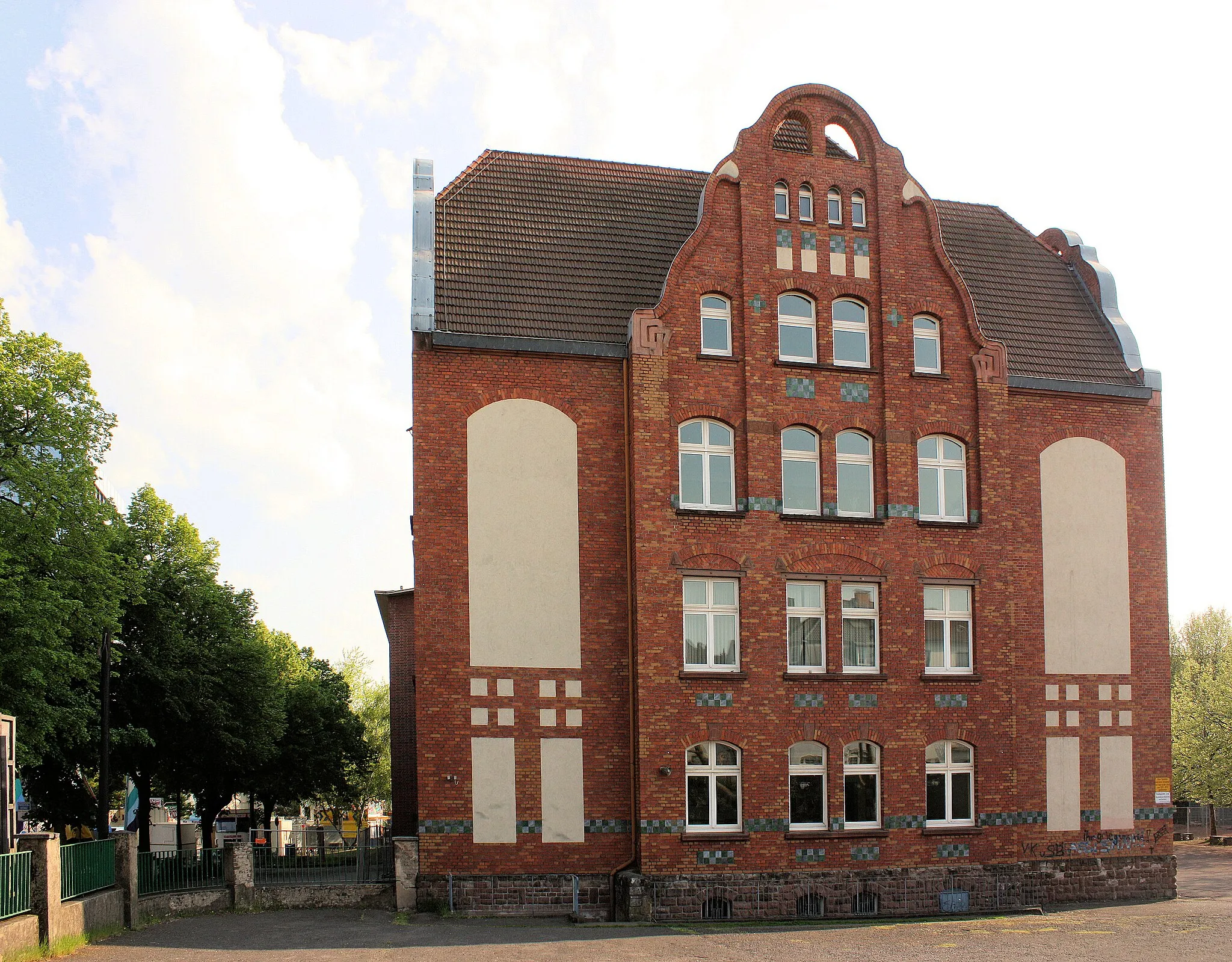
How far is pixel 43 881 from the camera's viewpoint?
17.4 metres

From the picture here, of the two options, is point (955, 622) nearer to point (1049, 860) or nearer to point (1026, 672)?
point (1026, 672)

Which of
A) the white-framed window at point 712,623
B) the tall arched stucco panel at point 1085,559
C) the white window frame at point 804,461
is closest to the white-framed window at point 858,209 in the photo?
the white window frame at point 804,461

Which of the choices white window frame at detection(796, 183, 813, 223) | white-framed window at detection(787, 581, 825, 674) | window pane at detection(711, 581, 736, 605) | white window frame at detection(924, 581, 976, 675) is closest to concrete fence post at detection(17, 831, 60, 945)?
window pane at detection(711, 581, 736, 605)

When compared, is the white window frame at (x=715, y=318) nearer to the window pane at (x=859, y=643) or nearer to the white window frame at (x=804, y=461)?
the white window frame at (x=804, y=461)

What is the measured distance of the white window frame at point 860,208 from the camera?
89.1ft

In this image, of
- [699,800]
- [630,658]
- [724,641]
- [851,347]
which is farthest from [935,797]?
[851,347]

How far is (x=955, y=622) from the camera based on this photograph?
26.3m

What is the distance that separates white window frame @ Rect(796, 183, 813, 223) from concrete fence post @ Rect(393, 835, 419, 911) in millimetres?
14646

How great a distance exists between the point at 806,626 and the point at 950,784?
4.31 metres

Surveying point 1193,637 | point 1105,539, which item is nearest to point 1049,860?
point 1105,539

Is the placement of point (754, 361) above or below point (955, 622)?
above

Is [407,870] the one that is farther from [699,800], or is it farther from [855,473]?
[855,473]

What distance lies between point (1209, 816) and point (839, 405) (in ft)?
110

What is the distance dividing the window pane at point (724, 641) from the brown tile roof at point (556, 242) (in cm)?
593
